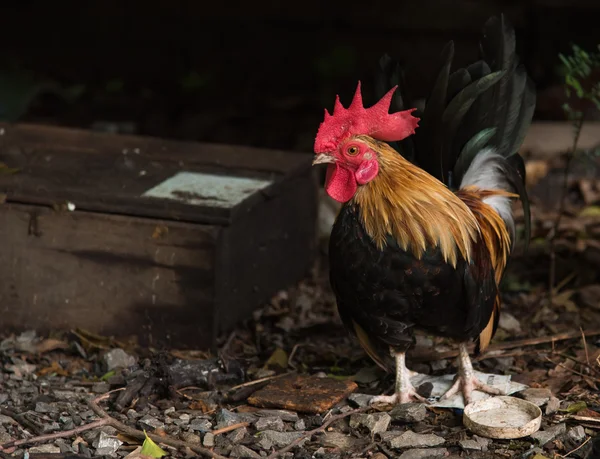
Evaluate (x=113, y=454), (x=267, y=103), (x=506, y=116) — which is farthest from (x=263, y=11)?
(x=113, y=454)

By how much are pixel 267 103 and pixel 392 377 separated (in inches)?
154

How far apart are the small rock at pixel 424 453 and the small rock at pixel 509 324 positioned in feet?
4.16

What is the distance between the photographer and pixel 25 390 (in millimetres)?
4133

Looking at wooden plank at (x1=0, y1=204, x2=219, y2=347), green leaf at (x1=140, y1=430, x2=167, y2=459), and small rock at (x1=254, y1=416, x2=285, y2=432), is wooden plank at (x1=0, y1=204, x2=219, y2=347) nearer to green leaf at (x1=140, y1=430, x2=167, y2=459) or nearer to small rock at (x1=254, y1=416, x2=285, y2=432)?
small rock at (x1=254, y1=416, x2=285, y2=432)

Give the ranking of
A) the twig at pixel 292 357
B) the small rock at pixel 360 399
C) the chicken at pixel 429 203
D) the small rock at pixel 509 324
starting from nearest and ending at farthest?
the chicken at pixel 429 203
the small rock at pixel 360 399
the twig at pixel 292 357
the small rock at pixel 509 324

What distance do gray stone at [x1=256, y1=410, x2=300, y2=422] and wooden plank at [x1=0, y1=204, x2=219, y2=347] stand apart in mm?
657

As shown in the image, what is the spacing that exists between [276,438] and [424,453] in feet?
1.73

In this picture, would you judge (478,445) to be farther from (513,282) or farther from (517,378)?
(513,282)

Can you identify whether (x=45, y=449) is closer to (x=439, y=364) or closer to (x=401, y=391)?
(x=401, y=391)

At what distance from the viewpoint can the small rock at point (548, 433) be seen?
358 cm

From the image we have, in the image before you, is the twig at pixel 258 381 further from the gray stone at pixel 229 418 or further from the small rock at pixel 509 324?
the small rock at pixel 509 324

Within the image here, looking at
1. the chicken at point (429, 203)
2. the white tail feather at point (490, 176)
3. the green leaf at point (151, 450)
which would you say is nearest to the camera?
the green leaf at point (151, 450)

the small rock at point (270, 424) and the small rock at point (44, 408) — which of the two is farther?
the small rock at point (44, 408)

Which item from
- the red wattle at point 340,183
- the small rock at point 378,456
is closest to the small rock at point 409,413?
the small rock at point 378,456
